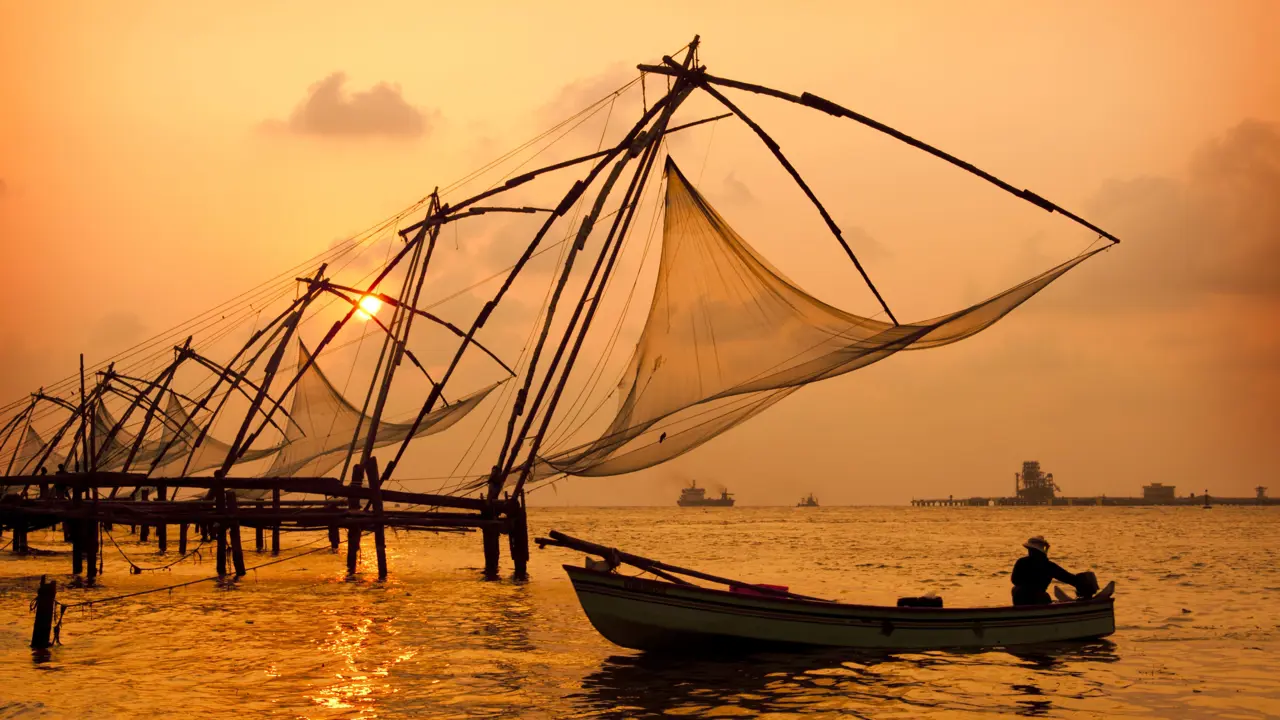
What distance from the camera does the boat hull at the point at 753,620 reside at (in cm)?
1564

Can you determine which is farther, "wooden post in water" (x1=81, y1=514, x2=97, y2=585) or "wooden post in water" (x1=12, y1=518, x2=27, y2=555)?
"wooden post in water" (x1=12, y1=518, x2=27, y2=555)

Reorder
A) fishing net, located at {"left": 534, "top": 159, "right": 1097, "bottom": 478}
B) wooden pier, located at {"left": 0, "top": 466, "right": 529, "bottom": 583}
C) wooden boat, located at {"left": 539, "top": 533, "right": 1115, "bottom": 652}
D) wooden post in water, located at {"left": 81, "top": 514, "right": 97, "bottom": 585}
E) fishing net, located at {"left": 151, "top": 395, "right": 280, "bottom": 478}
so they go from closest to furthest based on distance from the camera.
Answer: wooden boat, located at {"left": 539, "top": 533, "right": 1115, "bottom": 652} < fishing net, located at {"left": 534, "top": 159, "right": 1097, "bottom": 478} < wooden pier, located at {"left": 0, "top": 466, "right": 529, "bottom": 583} < wooden post in water, located at {"left": 81, "top": 514, "right": 97, "bottom": 585} < fishing net, located at {"left": 151, "top": 395, "right": 280, "bottom": 478}

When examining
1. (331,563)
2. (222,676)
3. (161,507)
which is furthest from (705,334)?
(331,563)

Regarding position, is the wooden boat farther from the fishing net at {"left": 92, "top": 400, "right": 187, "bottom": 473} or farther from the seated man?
the fishing net at {"left": 92, "top": 400, "right": 187, "bottom": 473}

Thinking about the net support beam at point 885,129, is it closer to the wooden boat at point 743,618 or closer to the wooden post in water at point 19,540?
the wooden boat at point 743,618

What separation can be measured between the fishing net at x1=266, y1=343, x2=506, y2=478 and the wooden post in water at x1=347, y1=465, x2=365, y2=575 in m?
1.94

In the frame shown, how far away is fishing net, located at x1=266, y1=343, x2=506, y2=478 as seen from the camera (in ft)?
103

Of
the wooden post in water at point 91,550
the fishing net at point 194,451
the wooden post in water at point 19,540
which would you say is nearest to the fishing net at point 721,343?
the wooden post in water at point 91,550

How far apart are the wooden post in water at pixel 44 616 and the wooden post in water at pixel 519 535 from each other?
10734mm

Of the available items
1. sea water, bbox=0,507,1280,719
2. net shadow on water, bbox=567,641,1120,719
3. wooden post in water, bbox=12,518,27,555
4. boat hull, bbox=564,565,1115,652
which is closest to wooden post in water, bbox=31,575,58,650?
sea water, bbox=0,507,1280,719

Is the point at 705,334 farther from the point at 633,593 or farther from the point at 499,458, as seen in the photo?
the point at 499,458

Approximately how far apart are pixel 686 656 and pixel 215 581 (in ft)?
61.4

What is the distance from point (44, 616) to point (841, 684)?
11460mm

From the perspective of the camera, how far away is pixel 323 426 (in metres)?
36.2
